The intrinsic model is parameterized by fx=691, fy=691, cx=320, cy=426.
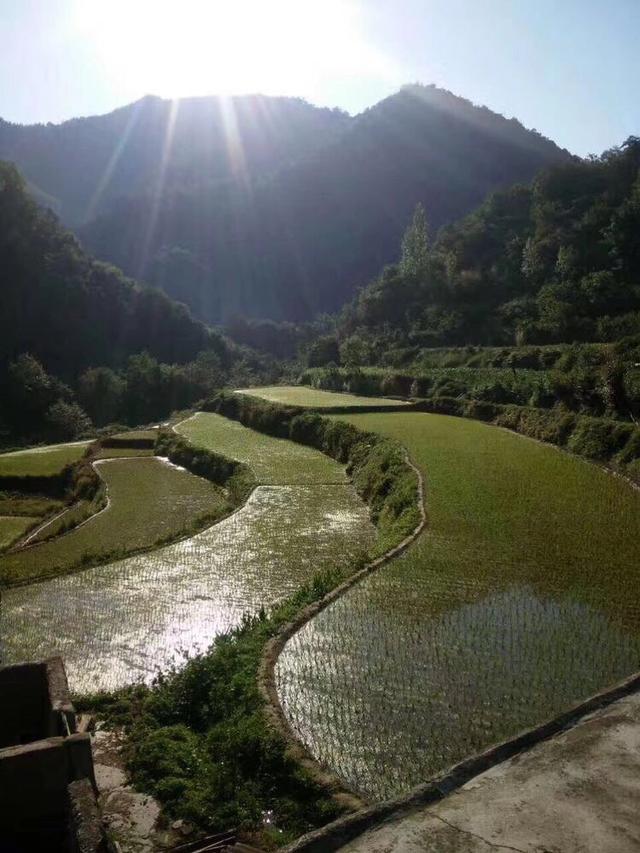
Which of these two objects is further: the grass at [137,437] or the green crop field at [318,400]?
the grass at [137,437]

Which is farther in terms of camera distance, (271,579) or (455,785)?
(271,579)

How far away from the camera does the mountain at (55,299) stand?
163ft

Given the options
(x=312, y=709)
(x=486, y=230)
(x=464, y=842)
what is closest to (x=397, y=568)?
(x=312, y=709)

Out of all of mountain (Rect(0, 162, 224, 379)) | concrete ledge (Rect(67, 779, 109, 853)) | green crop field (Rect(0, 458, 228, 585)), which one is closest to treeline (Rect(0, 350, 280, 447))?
mountain (Rect(0, 162, 224, 379))

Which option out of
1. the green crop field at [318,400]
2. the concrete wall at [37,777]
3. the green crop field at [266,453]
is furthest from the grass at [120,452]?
the concrete wall at [37,777]

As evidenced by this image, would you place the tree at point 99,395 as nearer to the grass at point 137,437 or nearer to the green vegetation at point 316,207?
the grass at point 137,437

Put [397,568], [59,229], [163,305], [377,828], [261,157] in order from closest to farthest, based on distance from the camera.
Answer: [377,828] < [397,568] < [59,229] < [163,305] < [261,157]

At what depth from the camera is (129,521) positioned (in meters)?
14.8

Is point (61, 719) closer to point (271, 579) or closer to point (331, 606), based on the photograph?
point (331, 606)

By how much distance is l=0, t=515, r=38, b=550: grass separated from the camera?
51.3ft

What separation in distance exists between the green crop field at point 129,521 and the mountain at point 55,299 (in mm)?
31327

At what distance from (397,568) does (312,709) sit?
147 inches

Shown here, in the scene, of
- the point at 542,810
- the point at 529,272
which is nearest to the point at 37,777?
the point at 542,810

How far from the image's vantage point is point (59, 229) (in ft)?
182
